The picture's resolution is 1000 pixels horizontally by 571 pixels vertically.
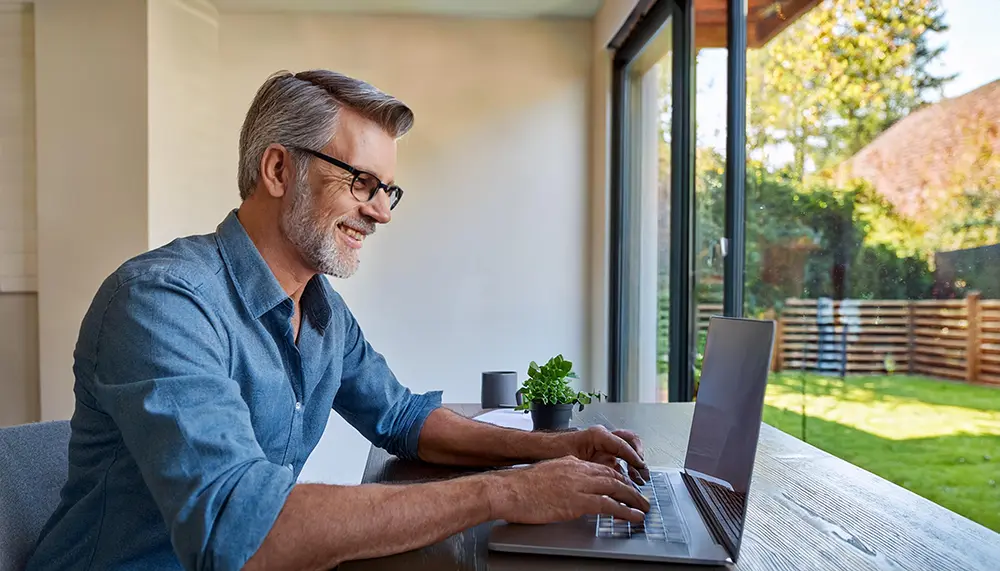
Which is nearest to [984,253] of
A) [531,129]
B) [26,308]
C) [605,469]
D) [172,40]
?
[605,469]

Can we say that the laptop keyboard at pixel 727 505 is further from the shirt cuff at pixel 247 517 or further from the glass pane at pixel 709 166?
the glass pane at pixel 709 166

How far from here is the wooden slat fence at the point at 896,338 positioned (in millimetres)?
1317

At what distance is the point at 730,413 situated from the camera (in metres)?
1.00

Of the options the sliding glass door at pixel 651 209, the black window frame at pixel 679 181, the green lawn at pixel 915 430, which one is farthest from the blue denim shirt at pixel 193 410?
the sliding glass door at pixel 651 209

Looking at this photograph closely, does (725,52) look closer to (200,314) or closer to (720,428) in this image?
(720,428)

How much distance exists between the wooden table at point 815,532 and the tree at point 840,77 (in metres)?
0.77

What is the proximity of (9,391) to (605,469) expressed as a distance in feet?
10.6

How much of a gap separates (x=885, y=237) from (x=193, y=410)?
A: 137cm

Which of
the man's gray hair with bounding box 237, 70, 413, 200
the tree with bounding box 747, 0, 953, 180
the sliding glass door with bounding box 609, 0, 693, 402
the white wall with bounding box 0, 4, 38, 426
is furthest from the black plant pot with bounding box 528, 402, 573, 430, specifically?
the white wall with bounding box 0, 4, 38, 426

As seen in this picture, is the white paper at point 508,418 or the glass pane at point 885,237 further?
the white paper at point 508,418

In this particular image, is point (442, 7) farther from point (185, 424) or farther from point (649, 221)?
point (185, 424)

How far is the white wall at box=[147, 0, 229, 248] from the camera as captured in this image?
3.26 metres

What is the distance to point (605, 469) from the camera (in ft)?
3.16

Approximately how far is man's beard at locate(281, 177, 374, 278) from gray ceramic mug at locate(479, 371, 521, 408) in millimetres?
649
